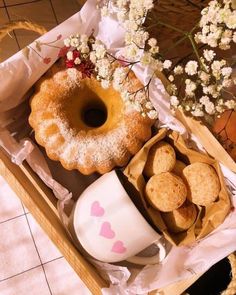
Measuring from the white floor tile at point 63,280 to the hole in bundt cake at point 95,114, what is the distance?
0.33 m

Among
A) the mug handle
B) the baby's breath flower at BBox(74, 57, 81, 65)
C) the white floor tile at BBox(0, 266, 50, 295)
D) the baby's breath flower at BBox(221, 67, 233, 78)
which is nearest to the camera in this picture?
the baby's breath flower at BBox(221, 67, 233, 78)

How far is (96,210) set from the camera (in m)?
0.79

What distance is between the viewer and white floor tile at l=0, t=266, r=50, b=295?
1.02 m

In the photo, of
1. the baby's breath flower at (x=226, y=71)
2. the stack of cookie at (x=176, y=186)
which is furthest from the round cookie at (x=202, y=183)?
the baby's breath flower at (x=226, y=71)

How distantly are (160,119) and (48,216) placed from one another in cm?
25

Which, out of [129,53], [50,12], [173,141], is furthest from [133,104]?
[50,12]

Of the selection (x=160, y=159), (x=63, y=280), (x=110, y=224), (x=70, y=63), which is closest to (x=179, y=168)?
(x=160, y=159)

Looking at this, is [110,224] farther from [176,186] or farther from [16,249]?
[16,249]

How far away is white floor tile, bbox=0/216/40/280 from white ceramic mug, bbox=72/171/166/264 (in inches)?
9.8

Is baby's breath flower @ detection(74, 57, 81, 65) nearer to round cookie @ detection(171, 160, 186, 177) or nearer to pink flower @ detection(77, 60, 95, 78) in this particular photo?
pink flower @ detection(77, 60, 95, 78)

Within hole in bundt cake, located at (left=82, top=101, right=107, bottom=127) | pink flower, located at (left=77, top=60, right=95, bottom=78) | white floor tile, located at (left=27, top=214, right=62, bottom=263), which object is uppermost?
pink flower, located at (left=77, top=60, right=95, bottom=78)

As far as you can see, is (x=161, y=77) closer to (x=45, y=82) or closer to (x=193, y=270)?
(x=45, y=82)

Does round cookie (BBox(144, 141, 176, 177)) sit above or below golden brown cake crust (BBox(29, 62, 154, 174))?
below

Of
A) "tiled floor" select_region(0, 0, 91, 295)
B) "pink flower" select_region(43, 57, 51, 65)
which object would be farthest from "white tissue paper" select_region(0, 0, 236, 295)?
"tiled floor" select_region(0, 0, 91, 295)
